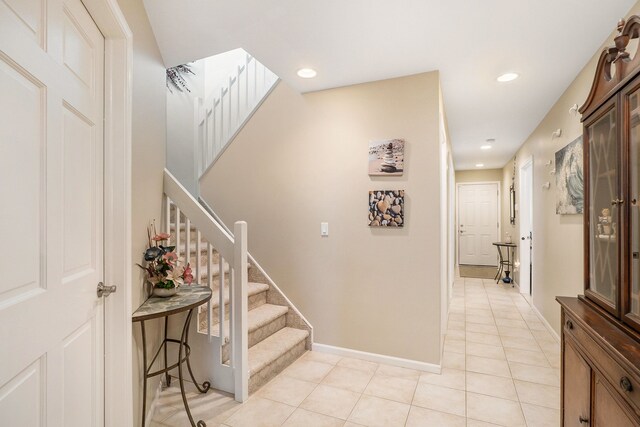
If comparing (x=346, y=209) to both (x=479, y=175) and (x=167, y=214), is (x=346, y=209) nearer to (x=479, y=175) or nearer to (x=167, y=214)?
(x=167, y=214)

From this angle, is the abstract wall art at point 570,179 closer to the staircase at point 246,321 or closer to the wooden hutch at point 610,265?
the wooden hutch at point 610,265

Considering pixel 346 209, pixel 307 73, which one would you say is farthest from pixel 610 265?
pixel 307 73

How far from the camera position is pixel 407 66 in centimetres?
248

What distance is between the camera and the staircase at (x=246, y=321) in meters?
2.16

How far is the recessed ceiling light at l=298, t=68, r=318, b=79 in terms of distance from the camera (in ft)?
8.46

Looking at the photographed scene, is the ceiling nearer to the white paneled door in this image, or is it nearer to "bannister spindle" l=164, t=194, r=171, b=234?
the white paneled door

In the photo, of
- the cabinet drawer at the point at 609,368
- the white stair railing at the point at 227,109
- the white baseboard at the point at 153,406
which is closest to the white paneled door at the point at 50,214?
the white baseboard at the point at 153,406

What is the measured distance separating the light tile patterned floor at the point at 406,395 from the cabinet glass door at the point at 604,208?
1.07 metres

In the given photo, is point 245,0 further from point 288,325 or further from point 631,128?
point 288,325

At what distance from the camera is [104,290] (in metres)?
1.43

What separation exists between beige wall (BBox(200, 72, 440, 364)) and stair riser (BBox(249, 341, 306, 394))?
230 mm

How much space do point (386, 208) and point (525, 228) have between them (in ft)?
12.3

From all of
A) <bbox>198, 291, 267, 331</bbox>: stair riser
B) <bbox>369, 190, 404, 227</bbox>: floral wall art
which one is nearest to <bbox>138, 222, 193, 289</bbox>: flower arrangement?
<bbox>198, 291, 267, 331</bbox>: stair riser

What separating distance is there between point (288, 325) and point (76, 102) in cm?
242
